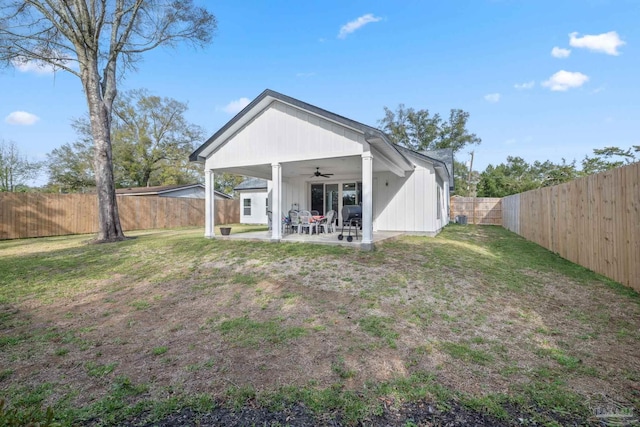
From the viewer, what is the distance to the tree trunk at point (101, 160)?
35.4 ft

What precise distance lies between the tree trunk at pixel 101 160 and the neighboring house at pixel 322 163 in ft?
11.4

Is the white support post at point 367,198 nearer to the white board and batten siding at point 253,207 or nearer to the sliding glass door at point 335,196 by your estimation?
the sliding glass door at point 335,196

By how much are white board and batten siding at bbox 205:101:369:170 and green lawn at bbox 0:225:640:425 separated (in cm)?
318

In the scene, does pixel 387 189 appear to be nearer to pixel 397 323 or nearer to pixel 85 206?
pixel 397 323

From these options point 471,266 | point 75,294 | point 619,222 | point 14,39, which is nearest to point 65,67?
point 14,39

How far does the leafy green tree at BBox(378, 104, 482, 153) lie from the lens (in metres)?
34.7

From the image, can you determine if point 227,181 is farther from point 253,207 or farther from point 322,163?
point 322,163

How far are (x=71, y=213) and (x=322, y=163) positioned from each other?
1391cm

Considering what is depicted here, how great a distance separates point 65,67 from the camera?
11180 mm

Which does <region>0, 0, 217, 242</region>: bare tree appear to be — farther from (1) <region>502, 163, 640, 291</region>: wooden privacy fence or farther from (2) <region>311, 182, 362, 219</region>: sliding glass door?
(1) <region>502, 163, 640, 291</region>: wooden privacy fence

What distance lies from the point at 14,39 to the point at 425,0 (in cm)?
1574

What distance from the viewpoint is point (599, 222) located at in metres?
5.79

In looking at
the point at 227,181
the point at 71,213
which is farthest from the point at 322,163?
the point at 227,181

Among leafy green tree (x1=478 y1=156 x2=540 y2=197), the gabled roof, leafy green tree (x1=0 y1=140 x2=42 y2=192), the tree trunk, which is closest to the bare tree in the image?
the tree trunk
